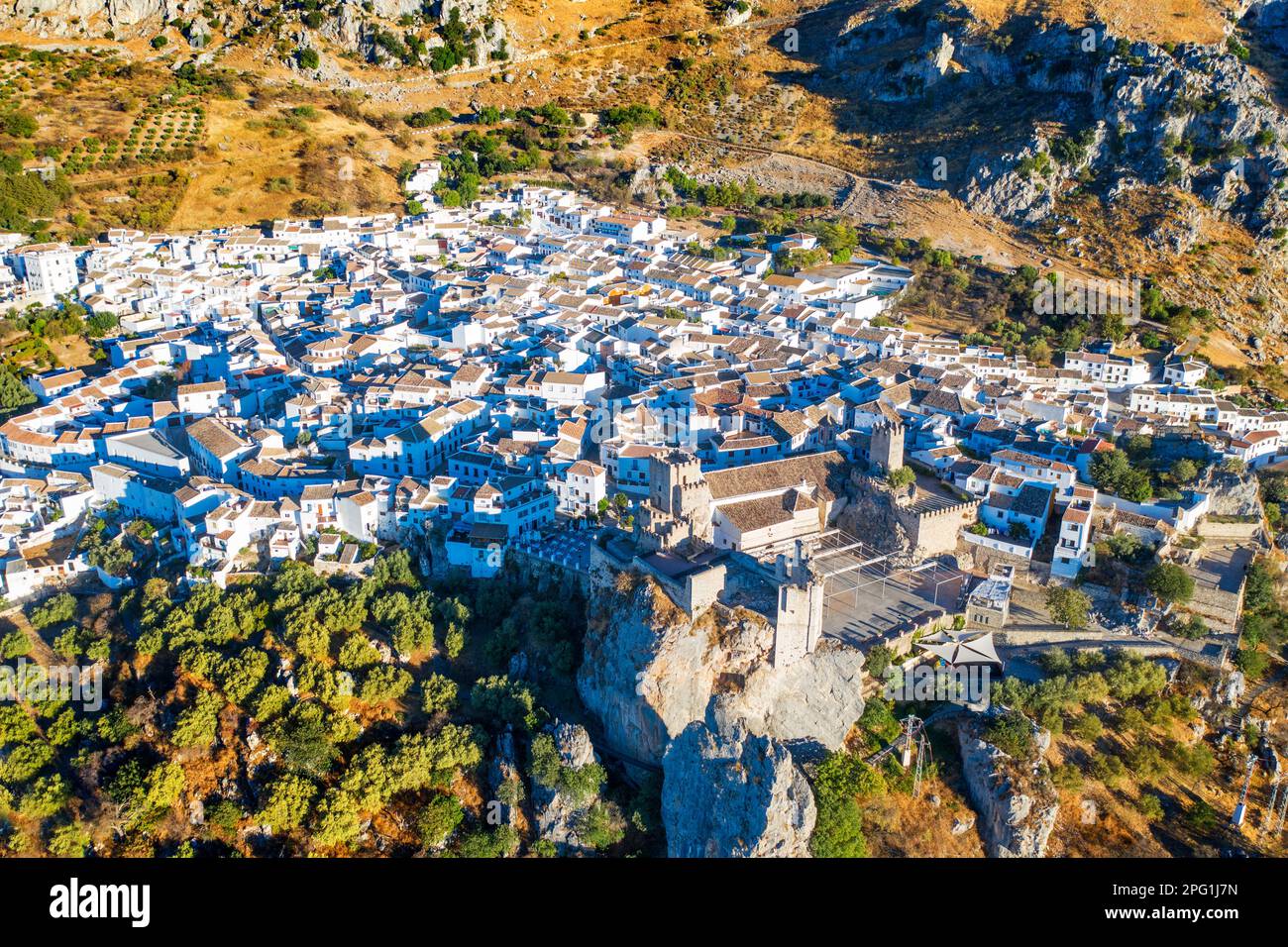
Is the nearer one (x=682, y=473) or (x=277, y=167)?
(x=682, y=473)

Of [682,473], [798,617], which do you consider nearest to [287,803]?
[682,473]

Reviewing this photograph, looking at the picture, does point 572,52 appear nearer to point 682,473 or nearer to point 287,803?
point 682,473

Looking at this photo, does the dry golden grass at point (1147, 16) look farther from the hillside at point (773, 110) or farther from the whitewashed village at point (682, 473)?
the whitewashed village at point (682, 473)

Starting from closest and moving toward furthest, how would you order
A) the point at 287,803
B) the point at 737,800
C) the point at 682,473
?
the point at 737,800, the point at 287,803, the point at 682,473

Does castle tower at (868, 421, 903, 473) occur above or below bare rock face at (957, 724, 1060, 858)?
above

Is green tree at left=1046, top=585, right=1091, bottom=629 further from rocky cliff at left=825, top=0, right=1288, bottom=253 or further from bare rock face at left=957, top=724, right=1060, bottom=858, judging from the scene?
rocky cliff at left=825, top=0, right=1288, bottom=253

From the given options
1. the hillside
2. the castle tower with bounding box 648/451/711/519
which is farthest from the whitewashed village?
the hillside

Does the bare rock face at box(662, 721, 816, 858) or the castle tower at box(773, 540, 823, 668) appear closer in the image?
the bare rock face at box(662, 721, 816, 858)
